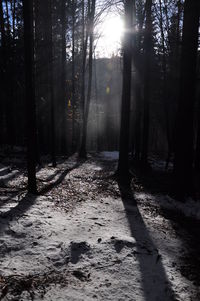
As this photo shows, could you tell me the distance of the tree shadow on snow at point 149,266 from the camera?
278cm

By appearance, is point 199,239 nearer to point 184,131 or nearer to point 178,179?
point 178,179

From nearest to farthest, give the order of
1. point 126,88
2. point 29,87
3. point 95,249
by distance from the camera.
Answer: point 95,249
point 29,87
point 126,88

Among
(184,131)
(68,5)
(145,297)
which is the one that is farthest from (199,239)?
(68,5)

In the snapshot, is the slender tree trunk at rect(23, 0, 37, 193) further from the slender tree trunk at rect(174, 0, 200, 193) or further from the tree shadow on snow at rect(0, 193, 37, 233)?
the slender tree trunk at rect(174, 0, 200, 193)

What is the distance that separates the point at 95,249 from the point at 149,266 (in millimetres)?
878

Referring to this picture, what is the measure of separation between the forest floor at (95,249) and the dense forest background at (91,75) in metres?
Answer: 1.80

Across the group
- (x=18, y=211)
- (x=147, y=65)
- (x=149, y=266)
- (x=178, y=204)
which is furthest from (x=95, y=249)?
(x=147, y=65)

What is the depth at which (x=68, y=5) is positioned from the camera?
1834cm

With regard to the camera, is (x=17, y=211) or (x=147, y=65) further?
(x=147, y=65)

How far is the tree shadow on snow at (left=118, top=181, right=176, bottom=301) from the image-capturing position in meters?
2.78

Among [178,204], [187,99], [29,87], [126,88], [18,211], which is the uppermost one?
[126,88]

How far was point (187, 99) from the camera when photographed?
22.9ft

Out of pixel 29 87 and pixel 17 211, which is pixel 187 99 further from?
pixel 17 211

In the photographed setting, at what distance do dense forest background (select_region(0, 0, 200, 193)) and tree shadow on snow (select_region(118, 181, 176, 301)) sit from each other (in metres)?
3.03
